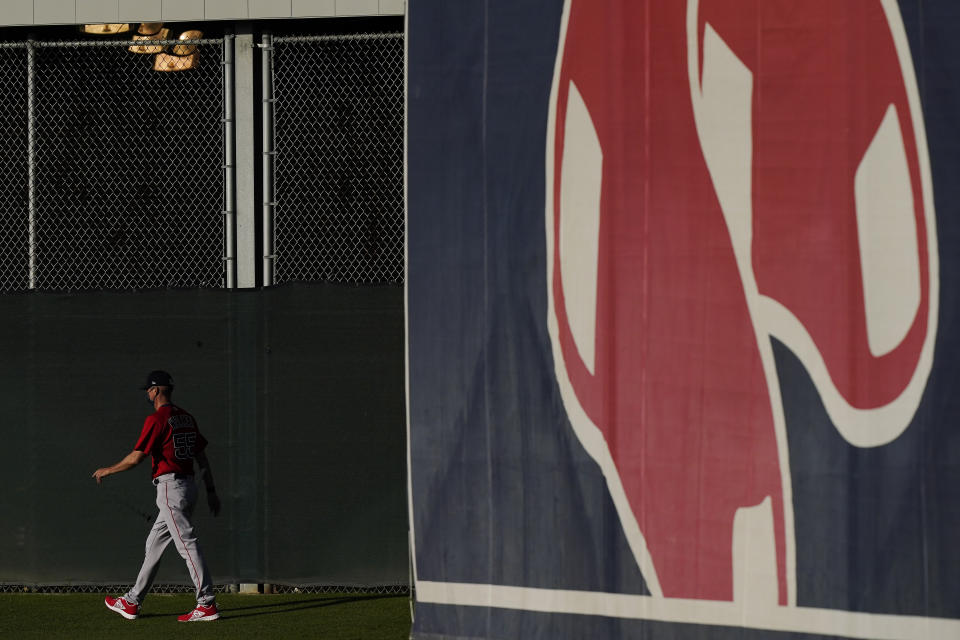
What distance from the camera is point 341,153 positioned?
37.8 ft

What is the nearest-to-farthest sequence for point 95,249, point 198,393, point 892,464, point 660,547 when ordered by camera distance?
point 892,464 < point 660,547 < point 198,393 < point 95,249

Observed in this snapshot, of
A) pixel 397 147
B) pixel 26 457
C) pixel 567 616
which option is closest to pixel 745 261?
pixel 567 616

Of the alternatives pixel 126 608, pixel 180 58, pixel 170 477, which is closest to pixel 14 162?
pixel 180 58

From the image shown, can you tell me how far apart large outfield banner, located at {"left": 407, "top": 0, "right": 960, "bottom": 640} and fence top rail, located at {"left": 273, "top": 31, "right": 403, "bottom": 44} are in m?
2.86

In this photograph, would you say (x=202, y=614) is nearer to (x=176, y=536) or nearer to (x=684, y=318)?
(x=176, y=536)

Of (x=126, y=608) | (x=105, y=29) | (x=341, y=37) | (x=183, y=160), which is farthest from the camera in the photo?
(x=105, y=29)

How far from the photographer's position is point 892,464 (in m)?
7.07

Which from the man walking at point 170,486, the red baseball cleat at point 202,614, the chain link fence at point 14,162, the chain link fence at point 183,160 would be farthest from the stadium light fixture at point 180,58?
the red baseball cleat at point 202,614

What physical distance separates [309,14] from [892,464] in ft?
20.0

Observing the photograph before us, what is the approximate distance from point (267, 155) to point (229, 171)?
0.32 metres

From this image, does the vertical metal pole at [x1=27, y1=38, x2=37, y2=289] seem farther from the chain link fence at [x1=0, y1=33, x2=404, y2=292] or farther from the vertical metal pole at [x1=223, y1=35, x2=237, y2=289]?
the vertical metal pole at [x1=223, y1=35, x2=237, y2=289]

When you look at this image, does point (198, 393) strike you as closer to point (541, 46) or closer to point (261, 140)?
point (261, 140)

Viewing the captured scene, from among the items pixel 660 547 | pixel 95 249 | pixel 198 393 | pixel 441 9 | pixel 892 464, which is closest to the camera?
pixel 892 464

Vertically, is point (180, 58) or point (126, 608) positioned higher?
point (180, 58)
